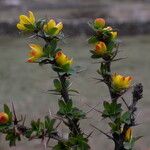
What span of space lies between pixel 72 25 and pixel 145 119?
351cm

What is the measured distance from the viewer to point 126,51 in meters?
5.71

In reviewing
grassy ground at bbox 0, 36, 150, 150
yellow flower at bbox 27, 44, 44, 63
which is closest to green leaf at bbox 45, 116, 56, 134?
yellow flower at bbox 27, 44, 44, 63

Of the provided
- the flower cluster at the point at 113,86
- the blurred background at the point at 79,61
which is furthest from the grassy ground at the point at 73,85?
the flower cluster at the point at 113,86

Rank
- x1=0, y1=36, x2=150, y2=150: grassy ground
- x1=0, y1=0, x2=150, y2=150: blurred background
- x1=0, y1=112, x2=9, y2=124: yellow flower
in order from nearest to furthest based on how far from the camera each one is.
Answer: x1=0, y1=112, x2=9, y2=124: yellow flower → x1=0, y1=36, x2=150, y2=150: grassy ground → x1=0, y1=0, x2=150, y2=150: blurred background

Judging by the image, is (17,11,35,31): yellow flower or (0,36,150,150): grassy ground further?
(0,36,150,150): grassy ground

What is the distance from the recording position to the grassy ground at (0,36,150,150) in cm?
322

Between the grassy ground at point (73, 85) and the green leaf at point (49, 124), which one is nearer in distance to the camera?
the green leaf at point (49, 124)

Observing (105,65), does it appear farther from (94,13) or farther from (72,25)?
(94,13)

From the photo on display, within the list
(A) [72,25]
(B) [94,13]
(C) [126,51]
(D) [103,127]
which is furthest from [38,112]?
(B) [94,13]

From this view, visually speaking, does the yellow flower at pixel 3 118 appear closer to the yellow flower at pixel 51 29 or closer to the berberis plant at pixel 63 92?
the berberis plant at pixel 63 92

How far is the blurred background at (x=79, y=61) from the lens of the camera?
343 centimetres

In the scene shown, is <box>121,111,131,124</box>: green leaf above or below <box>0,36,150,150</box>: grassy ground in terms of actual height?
A: above

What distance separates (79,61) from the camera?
524cm

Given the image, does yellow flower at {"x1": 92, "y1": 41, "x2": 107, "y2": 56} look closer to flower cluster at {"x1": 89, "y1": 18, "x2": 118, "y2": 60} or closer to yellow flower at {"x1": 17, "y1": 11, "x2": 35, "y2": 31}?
flower cluster at {"x1": 89, "y1": 18, "x2": 118, "y2": 60}
